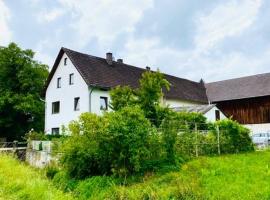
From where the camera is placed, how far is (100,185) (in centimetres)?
1180

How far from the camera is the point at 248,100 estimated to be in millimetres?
33344

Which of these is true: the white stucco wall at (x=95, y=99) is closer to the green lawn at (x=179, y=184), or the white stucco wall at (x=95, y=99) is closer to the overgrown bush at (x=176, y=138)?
the overgrown bush at (x=176, y=138)

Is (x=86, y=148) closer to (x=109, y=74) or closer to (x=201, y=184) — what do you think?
(x=201, y=184)

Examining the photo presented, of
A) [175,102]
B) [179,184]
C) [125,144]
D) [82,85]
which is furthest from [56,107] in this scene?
[179,184]

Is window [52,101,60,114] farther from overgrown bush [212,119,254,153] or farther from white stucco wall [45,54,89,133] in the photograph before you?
overgrown bush [212,119,254,153]

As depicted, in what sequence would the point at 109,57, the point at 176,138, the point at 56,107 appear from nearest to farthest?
the point at 176,138 < the point at 56,107 < the point at 109,57

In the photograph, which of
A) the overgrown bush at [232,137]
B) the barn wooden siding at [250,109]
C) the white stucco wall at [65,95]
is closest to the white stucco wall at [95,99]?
the white stucco wall at [65,95]

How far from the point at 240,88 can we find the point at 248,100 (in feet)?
6.93

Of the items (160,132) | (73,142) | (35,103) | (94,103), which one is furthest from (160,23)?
(35,103)

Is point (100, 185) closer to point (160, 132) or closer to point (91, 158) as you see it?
point (91, 158)

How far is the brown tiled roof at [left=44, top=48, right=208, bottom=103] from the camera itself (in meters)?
26.9

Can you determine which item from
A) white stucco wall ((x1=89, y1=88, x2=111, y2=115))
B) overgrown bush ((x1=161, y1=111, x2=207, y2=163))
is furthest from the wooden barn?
overgrown bush ((x1=161, y1=111, x2=207, y2=163))

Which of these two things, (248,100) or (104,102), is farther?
(248,100)

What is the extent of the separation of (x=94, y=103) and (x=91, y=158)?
13.4m
